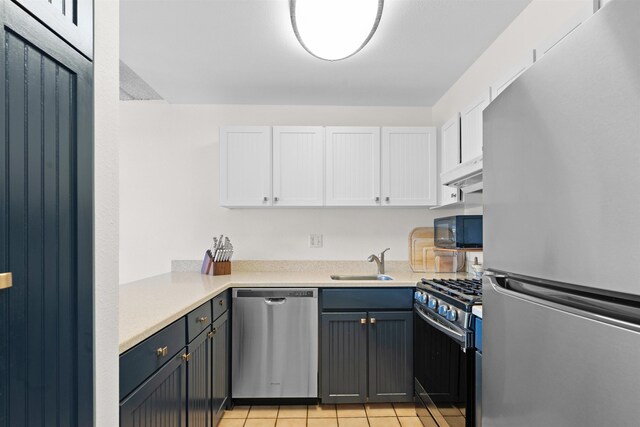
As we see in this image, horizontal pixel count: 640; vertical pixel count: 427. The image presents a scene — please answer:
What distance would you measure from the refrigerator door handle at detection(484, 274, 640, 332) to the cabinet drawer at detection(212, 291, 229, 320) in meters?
1.88

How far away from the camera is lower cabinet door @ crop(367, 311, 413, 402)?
2840mm

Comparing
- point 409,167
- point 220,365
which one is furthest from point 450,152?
point 220,365

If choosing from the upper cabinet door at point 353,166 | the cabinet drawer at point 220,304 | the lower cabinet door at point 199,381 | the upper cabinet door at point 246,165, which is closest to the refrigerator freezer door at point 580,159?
the lower cabinet door at point 199,381

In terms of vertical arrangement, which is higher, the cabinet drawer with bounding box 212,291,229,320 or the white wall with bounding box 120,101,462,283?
the white wall with bounding box 120,101,462,283

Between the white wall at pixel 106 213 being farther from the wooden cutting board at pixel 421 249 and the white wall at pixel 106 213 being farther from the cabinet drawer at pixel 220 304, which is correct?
the wooden cutting board at pixel 421 249

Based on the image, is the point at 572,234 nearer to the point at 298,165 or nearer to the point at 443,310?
the point at 443,310

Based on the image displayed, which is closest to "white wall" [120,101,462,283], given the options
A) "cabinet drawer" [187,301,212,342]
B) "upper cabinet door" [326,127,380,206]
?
"upper cabinet door" [326,127,380,206]

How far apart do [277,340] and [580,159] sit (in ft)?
8.38

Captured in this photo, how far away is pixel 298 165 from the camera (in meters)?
3.27

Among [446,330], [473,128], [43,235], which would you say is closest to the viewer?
[43,235]

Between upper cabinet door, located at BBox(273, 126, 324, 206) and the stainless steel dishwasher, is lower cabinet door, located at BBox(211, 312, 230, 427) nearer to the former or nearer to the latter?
the stainless steel dishwasher

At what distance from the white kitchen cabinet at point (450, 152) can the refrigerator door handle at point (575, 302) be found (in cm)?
199

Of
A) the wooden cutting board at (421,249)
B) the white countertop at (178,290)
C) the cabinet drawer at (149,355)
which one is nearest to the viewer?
the cabinet drawer at (149,355)

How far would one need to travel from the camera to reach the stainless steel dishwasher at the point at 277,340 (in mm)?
2879
